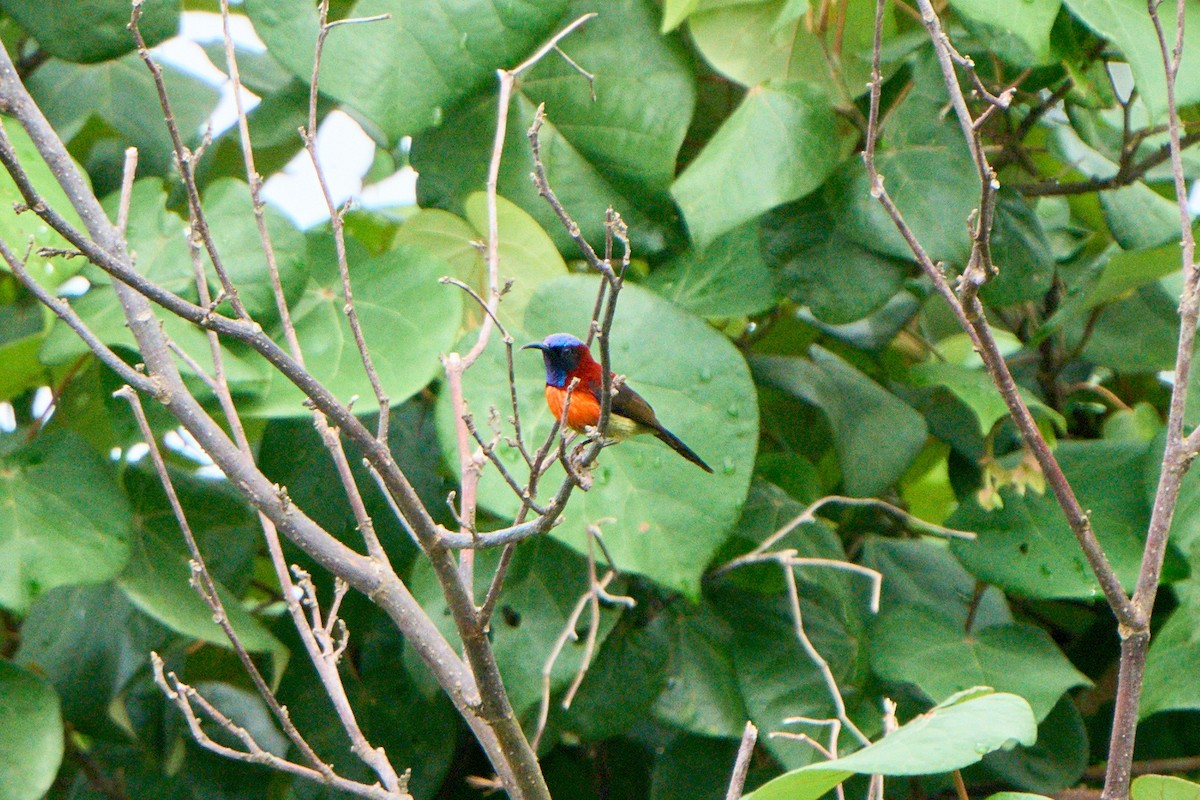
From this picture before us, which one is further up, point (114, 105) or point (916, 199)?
point (916, 199)

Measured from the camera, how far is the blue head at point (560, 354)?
67.3 inches

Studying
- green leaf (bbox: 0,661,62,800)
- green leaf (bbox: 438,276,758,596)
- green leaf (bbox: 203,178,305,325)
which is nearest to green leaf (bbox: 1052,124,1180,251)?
green leaf (bbox: 438,276,758,596)

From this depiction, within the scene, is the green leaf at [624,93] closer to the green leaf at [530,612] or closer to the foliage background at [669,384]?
the foliage background at [669,384]

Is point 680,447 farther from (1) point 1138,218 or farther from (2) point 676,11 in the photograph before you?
(1) point 1138,218

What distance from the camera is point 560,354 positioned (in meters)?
1.74

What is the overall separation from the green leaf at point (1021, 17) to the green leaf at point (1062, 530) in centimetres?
71

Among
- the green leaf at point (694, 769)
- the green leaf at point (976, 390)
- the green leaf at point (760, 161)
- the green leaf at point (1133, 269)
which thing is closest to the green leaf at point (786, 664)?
the green leaf at point (694, 769)

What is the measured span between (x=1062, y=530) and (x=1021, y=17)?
0.79 meters

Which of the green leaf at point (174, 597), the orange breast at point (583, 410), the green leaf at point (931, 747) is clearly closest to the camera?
Result: the green leaf at point (931, 747)

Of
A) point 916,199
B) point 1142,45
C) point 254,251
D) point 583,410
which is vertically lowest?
point 583,410

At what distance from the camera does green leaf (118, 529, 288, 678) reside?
179 cm

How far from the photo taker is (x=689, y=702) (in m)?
1.82

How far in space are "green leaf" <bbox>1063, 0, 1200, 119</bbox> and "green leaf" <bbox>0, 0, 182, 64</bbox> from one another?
1349mm

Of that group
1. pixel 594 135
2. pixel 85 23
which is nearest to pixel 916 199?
pixel 594 135
